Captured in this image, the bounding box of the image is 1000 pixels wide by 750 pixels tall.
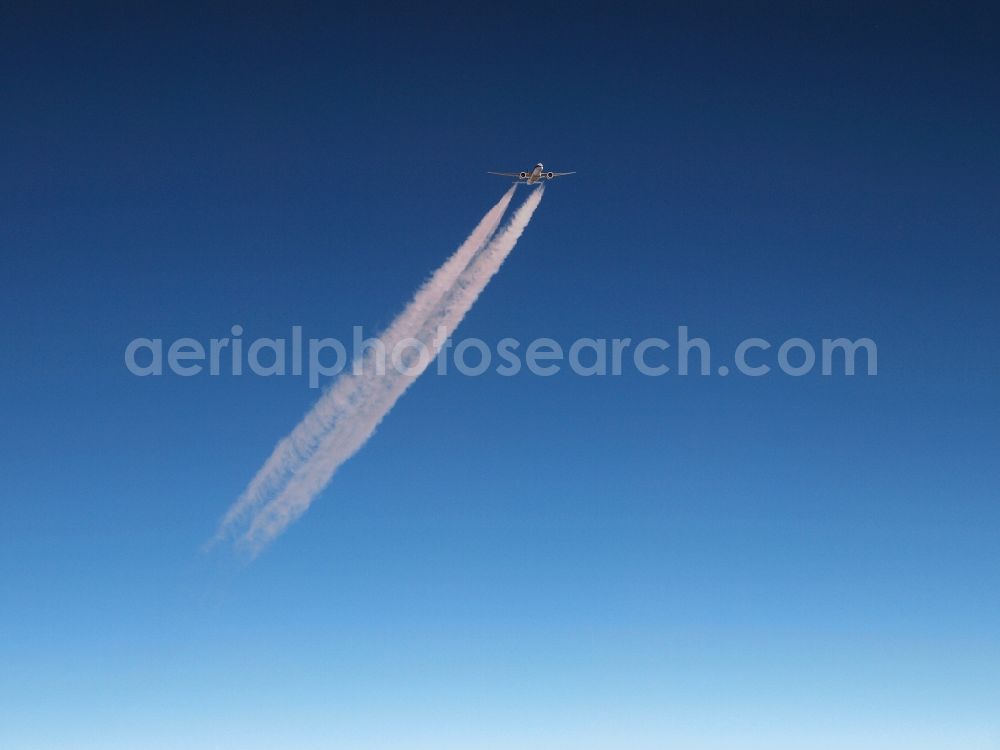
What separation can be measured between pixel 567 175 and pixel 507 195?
7.05m

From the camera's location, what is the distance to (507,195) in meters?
84.7

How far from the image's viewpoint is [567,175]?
277 ft
